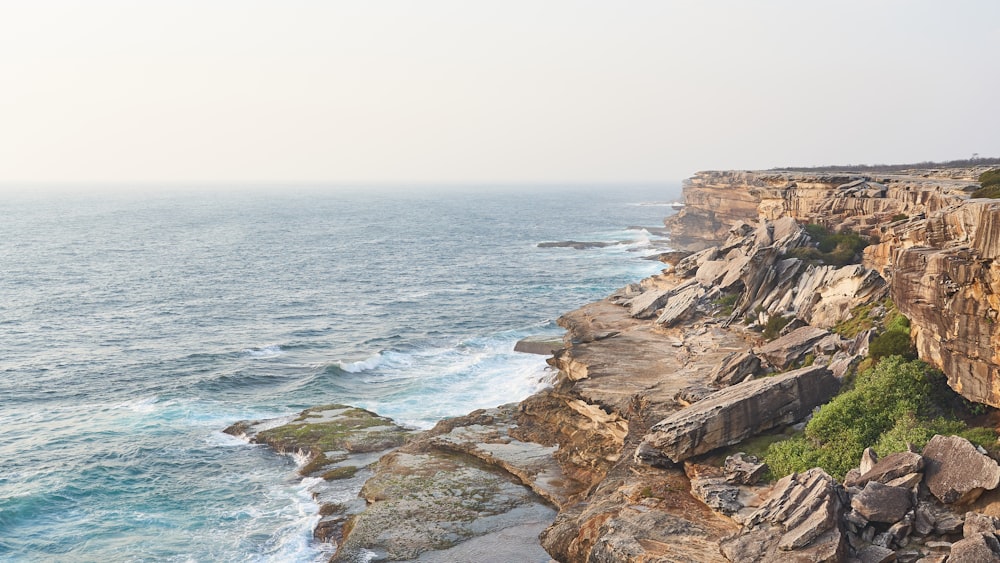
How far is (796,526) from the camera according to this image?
23.2 m

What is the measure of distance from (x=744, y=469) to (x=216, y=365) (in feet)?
163

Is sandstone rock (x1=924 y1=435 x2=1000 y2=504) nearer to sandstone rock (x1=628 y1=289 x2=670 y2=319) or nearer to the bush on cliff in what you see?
the bush on cliff

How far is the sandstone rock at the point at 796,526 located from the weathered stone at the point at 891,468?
119 centimetres

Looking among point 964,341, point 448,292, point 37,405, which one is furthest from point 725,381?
point 448,292

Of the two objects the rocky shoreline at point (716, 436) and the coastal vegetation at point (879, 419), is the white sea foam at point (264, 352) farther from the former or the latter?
the coastal vegetation at point (879, 419)

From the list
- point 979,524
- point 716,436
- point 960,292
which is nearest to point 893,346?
point 960,292

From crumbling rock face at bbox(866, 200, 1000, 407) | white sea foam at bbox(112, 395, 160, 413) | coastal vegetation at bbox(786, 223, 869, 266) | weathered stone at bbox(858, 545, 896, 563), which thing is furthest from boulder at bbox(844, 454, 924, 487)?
white sea foam at bbox(112, 395, 160, 413)

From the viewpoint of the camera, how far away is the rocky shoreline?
75.7 ft

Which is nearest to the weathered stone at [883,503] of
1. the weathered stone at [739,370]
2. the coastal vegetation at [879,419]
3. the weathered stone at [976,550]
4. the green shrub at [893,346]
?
the weathered stone at [976,550]

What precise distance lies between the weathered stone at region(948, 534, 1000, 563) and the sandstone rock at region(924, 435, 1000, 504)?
207 cm

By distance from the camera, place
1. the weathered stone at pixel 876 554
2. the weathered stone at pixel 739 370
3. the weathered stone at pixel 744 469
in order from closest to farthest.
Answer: the weathered stone at pixel 876 554 → the weathered stone at pixel 744 469 → the weathered stone at pixel 739 370

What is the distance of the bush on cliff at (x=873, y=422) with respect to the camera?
89.3ft

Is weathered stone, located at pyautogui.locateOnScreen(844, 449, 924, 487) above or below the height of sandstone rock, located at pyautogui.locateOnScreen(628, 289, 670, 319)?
above

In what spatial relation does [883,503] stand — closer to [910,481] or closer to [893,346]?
[910,481]
